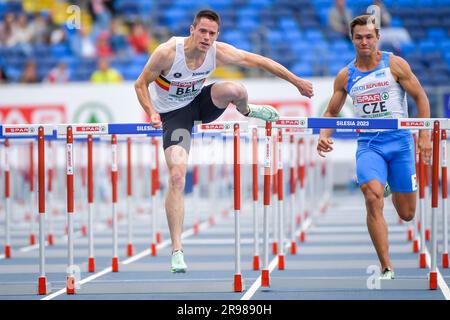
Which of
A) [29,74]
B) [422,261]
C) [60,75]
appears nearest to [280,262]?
[422,261]

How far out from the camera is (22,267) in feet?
37.0

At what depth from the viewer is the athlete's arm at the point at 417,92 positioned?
28.6ft

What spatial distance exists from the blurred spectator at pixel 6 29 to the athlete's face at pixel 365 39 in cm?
1612

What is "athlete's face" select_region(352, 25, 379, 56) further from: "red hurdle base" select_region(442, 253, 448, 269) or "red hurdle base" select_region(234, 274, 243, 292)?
"red hurdle base" select_region(442, 253, 448, 269)

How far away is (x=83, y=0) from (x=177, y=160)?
16.8 metres

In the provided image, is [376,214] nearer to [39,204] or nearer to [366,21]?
[366,21]

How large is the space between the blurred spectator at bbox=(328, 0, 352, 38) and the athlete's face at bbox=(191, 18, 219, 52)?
14731 mm

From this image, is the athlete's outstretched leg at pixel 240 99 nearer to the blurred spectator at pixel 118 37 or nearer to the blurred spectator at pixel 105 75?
the blurred spectator at pixel 105 75

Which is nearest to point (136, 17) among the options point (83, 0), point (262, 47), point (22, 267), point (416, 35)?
point (83, 0)

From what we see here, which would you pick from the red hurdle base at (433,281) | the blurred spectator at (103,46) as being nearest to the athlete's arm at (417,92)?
the red hurdle base at (433,281)

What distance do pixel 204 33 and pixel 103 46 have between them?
15.4m

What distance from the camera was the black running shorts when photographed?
27.6 feet

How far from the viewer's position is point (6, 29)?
23.8m

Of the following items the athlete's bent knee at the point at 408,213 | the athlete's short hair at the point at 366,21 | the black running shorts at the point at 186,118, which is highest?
the athlete's short hair at the point at 366,21
